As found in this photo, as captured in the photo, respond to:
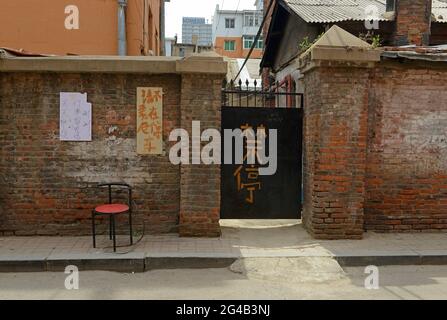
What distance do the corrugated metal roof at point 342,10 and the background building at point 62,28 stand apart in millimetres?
4656

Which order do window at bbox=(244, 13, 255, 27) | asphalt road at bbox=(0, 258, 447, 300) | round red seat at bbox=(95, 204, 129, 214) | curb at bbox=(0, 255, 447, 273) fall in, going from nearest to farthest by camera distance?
asphalt road at bbox=(0, 258, 447, 300), curb at bbox=(0, 255, 447, 273), round red seat at bbox=(95, 204, 129, 214), window at bbox=(244, 13, 255, 27)

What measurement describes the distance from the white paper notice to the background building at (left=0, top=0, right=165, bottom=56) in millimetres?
5102

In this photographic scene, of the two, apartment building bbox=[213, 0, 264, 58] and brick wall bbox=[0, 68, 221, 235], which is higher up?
apartment building bbox=[213, 0, 264, 58]

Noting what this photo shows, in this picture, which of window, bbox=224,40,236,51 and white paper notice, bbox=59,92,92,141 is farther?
window, bbox=224,40,236,51

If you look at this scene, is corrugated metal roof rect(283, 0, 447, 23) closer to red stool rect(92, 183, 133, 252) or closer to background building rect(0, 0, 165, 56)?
background building rect(0, 0, 165, 56)

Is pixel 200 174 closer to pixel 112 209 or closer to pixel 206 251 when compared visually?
pixel 206 251

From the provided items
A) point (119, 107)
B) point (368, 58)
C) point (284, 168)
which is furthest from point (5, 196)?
point (368, 58)

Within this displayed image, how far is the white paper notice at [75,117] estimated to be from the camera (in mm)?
6891

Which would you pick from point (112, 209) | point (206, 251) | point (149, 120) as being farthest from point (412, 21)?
point (112, 209)

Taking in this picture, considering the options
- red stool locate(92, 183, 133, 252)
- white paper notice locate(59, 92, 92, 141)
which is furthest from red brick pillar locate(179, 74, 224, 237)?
white paper notice locate(59, 92, 92, 141)

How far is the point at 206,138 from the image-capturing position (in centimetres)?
694

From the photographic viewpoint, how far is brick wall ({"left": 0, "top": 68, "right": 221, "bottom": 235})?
6.88m

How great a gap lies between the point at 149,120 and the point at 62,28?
6.39 meters

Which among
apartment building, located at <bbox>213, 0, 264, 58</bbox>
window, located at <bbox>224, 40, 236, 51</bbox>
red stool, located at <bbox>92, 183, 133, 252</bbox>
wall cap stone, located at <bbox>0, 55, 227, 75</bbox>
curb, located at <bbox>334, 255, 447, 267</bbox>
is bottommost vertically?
curb, located at <bbox>334, 255, 447, 267</bbox>
